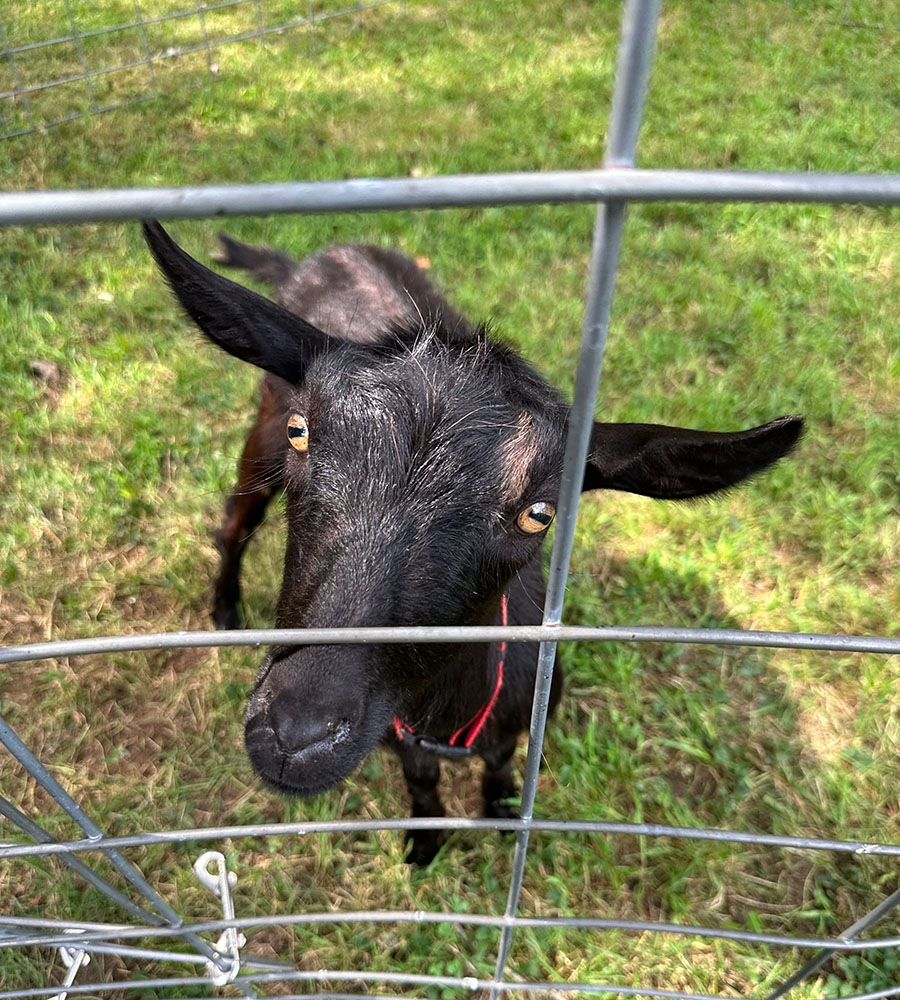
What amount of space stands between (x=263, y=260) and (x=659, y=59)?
5.32m

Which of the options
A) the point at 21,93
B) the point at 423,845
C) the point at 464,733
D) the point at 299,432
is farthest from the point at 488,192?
the point at 21,93

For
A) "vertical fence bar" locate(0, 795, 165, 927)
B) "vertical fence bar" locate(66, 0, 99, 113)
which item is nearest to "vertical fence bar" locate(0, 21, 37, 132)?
"vertical fence bar" locate(66, 0, 99, 113)

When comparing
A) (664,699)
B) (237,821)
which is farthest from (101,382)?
(664,699)

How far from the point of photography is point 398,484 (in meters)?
1.64

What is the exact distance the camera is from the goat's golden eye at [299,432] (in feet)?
6.00

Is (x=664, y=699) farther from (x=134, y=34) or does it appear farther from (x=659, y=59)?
(x=134, y=34)

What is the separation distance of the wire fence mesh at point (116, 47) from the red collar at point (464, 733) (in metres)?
6.19

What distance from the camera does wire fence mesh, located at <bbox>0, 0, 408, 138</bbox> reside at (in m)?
6.04

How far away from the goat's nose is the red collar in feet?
3.13

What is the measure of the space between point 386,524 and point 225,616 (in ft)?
6.91

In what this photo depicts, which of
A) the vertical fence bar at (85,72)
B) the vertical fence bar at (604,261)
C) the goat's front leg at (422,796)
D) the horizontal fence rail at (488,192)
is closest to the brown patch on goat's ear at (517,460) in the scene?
the vertical fence bar at (604,261)

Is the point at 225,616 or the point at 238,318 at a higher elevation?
the point at 238,318

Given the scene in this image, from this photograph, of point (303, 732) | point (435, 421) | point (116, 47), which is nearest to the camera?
point (303, 732)

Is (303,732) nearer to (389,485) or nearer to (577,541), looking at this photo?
(389,485)
